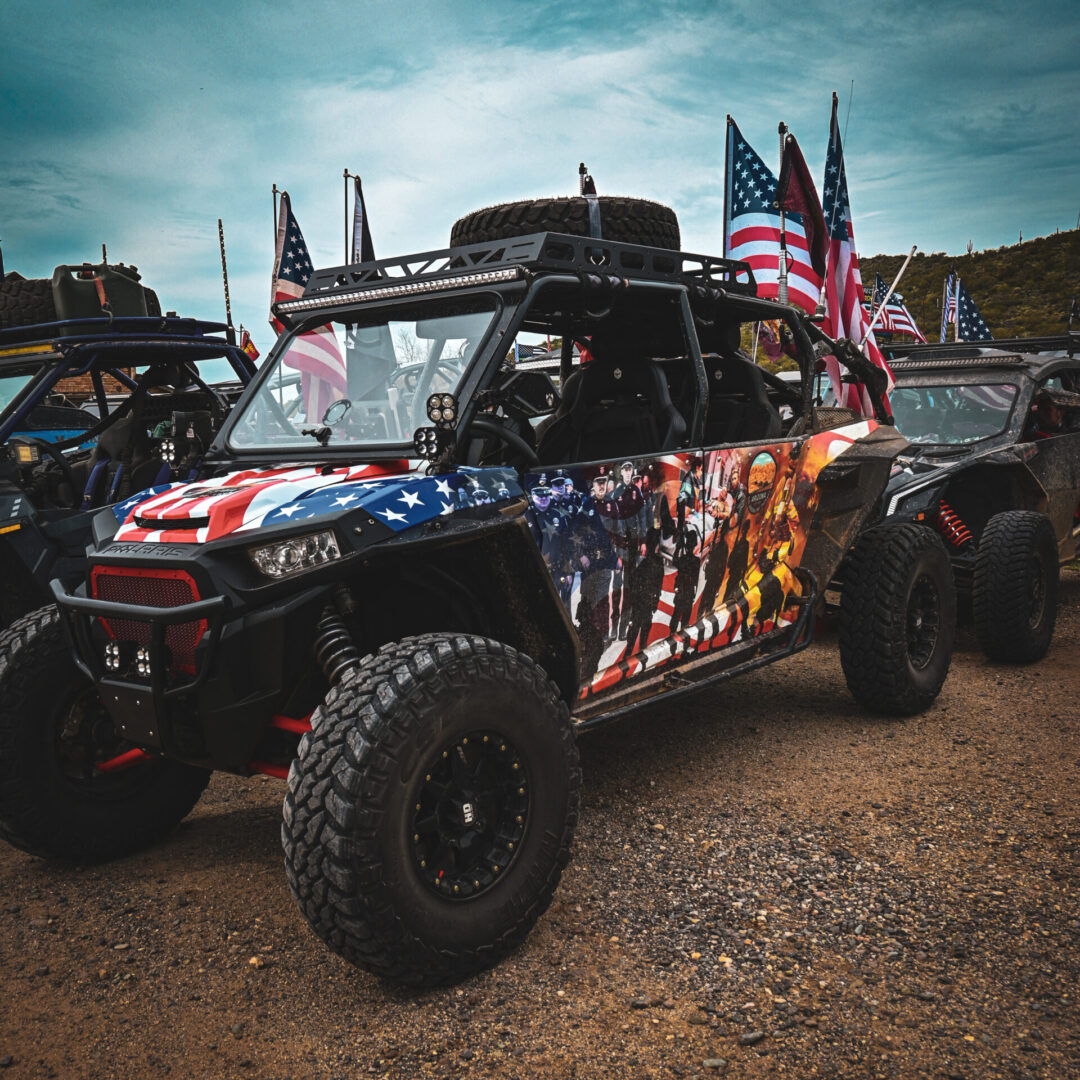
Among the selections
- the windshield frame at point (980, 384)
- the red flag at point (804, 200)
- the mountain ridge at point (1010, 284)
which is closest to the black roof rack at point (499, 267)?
the windshield frame at point (980, 384)

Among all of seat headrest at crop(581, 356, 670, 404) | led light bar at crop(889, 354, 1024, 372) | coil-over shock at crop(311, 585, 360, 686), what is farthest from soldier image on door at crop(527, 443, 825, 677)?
led light bar at crop(889, 354, 1024, 372)

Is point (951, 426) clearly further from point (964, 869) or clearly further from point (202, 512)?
point (202, 512)

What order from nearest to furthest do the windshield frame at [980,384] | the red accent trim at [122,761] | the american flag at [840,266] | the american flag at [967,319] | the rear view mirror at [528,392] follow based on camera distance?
the rear view mirror at [528,392] < the red accent trim at [122,761] < the windshield frame at [980,384] < the american flag at [840,266] < the american flag at [967,319]

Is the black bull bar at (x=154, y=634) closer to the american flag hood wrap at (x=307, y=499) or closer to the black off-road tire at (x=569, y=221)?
the american flag hood wrap at (x=307, y=499)

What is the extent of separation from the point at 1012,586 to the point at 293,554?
191 inches

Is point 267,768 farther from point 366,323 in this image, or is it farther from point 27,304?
point 27,304

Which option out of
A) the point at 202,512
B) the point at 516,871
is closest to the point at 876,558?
the point at 516,871

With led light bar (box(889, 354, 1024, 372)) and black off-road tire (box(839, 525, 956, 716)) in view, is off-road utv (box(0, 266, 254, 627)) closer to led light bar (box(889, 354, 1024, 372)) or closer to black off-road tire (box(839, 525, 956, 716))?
black off-road tire (box(839, 525, 956, 716))

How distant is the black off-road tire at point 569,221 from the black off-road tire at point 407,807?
6.62 feet

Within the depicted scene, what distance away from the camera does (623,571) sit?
368 centimetres

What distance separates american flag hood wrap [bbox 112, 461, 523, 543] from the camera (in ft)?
9.54

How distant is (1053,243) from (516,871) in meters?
46.1

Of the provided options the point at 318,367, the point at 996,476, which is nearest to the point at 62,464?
the point at 318,367

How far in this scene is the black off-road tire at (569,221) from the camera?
4168 millimetres
